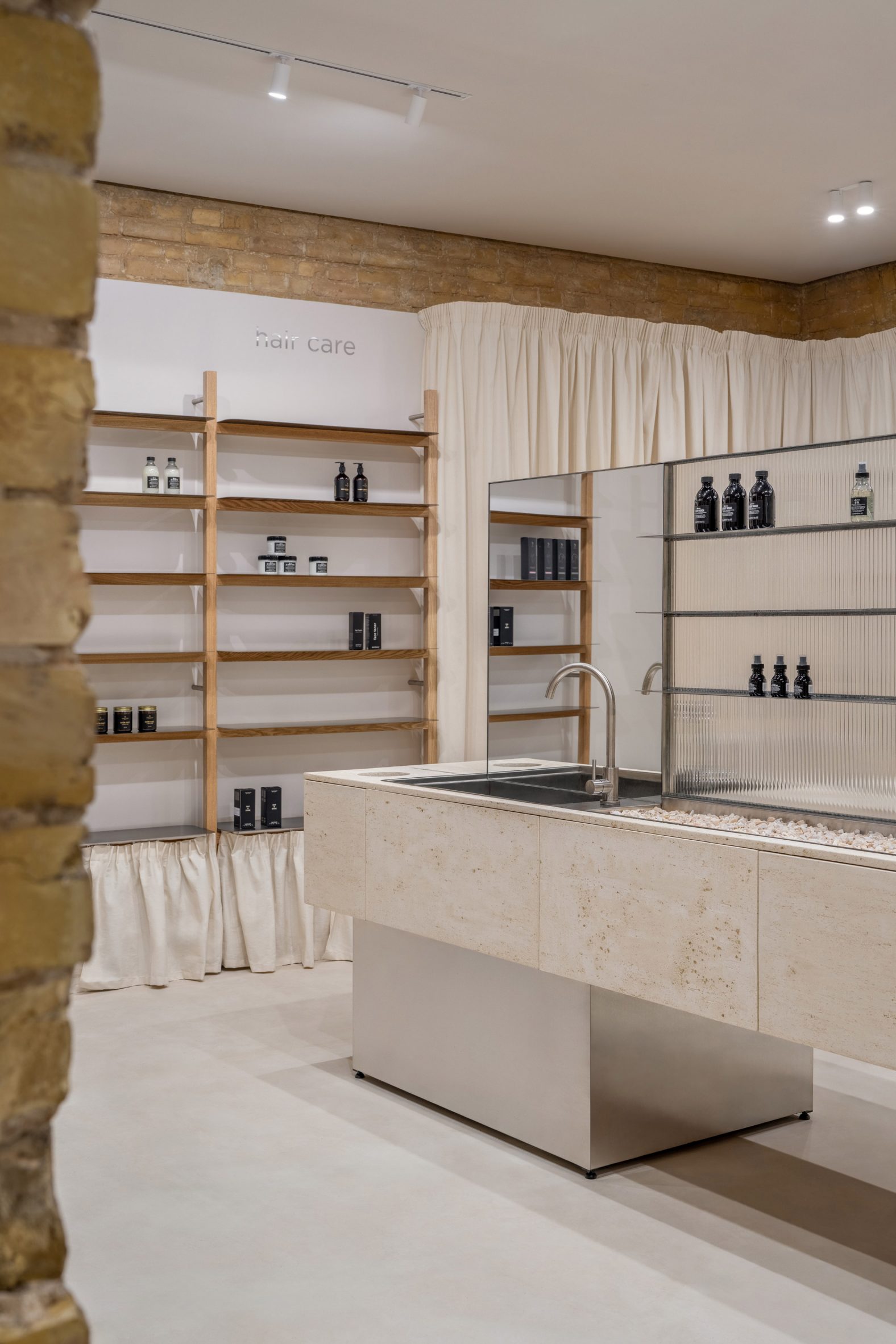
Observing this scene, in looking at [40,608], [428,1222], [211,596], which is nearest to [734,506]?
[428,1222]

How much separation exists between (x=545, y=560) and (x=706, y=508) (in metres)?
0.54

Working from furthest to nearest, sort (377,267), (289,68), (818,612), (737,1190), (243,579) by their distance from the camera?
1. (377,267)
2. (243,579)
3. (289,68)
4. (737,1190)
5. (818,612)

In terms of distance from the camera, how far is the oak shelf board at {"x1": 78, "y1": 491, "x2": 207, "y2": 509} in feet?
16.8

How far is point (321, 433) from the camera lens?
5.59 meters

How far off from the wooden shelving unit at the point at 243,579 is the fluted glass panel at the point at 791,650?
8.33ft

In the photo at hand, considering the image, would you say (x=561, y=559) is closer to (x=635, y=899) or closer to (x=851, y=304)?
(x=635, y=899)

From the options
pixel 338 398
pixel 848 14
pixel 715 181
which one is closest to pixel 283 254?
pixel 338 398

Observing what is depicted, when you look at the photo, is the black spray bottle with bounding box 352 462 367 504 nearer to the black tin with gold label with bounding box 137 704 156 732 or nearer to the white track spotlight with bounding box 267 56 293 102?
the black tin with gold label with bounding box 137 704 156 732

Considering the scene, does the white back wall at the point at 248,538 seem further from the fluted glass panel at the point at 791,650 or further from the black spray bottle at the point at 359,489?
the fluted glass panel at the point at 791,650

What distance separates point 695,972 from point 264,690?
3172 mm

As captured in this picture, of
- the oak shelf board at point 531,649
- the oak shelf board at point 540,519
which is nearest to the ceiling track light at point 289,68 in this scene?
the oak shelf board at point 540,519

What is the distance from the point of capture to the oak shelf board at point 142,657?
5.18 meters

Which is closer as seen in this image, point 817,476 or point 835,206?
point 817,476

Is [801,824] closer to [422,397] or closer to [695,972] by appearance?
[695,972]
